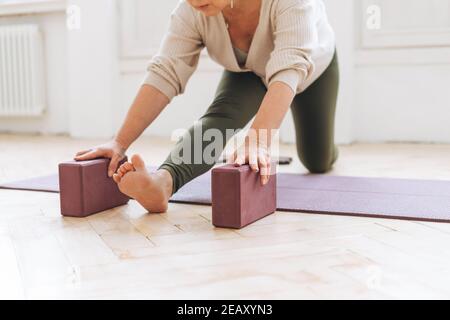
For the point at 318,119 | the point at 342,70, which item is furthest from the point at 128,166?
the point at 342,70

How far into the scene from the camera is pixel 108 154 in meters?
1.30

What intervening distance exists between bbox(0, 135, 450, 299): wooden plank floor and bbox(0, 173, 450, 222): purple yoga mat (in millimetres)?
63

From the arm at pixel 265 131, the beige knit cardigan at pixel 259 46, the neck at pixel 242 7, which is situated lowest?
the arm at pixel 265 131

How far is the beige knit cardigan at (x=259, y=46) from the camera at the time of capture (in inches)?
48.0

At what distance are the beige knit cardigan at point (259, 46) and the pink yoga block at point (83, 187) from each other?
10.4 inches

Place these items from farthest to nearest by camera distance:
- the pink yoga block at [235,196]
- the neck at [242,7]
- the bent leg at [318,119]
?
the bent leg at [318,119]
the neck at [242,7]
the pink yoga block at [235,196]

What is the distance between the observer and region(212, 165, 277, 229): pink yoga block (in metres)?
1.08

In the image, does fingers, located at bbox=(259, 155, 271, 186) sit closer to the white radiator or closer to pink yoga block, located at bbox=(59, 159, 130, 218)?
pink yoga block, located at bbox=(59, 159, 130, 218)

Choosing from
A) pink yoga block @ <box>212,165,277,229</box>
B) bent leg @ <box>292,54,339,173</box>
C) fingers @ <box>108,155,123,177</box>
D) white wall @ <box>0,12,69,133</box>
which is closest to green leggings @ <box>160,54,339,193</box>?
bent leg @ <box>292,54,339,173</box>

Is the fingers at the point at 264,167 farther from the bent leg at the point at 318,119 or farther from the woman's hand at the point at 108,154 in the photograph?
the bent leg at the point at 318,119

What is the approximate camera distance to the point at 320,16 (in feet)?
5.11

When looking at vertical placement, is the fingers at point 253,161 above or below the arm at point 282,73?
below

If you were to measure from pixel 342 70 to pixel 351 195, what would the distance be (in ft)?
4.76

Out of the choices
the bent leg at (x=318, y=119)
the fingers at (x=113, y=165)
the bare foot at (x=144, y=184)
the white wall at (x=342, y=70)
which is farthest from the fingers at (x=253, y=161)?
the white wall at (x=342, y=70)
